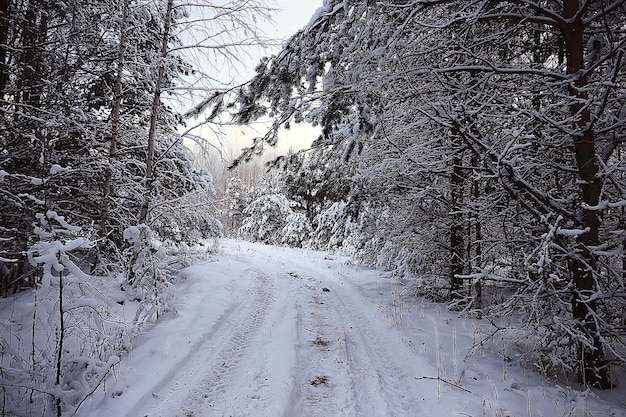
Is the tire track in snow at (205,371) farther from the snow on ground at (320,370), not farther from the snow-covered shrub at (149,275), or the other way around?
the snow-covered shrub at (149,275)

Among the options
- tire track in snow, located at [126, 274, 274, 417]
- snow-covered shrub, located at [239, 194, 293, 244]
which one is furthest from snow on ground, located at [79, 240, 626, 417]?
snow-covered shrub, located at [239, 194, 293, 244]

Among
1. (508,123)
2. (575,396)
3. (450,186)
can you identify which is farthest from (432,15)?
(575,396)

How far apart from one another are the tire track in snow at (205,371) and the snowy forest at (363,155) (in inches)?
26.4

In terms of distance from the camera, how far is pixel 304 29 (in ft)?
16.5

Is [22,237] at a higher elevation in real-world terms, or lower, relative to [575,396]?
higher

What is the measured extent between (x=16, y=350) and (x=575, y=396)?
6.61 m

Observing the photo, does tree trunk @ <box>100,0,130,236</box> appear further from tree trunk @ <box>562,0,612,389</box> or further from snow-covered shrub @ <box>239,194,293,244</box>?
snow-covered shrub @ <box>239,194,293,244</box>

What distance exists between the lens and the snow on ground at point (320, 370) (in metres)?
3.45

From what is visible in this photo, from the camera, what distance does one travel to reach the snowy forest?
3703 millimetres

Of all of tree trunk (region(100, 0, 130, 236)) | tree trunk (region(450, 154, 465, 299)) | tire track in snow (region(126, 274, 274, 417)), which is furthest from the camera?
tree trunk (region(450, 154, 465, 299))

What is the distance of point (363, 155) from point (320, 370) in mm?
5310

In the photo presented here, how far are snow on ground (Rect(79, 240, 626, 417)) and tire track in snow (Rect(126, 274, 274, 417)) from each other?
13mm

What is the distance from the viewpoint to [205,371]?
4.14 metres

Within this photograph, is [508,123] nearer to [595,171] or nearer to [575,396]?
[595,171]
